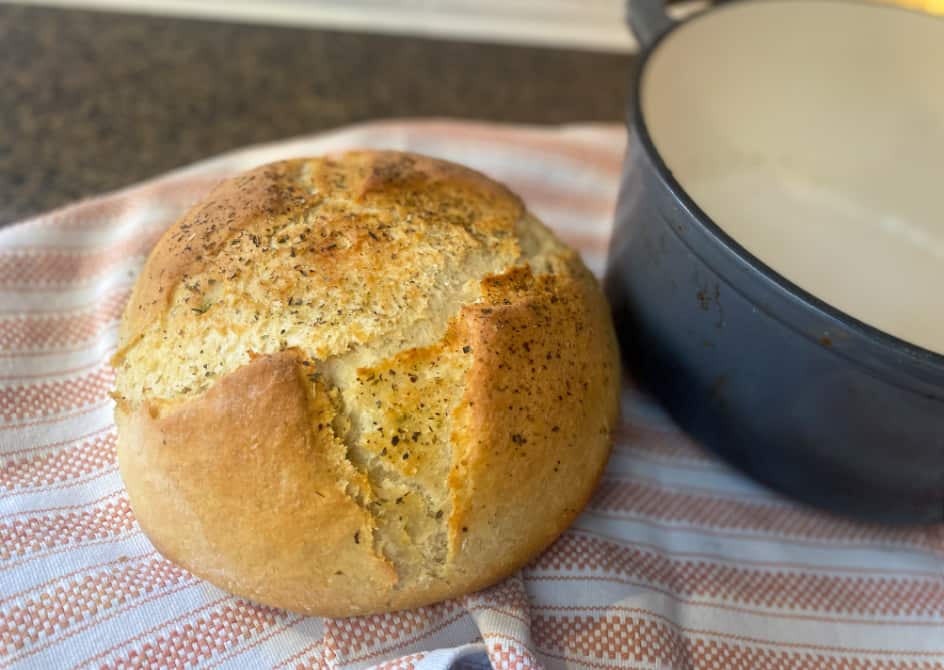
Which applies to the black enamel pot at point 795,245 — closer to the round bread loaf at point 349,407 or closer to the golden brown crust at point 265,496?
the round bread loaf at point 349,407

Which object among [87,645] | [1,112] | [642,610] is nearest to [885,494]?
[642,610]

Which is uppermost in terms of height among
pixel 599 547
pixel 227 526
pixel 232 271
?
pixel 232 271

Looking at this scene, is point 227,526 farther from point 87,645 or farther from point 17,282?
point 17,282

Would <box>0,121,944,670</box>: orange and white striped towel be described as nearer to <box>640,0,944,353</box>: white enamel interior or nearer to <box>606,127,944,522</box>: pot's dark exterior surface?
<box>606,127,944,522</box>: pot's dark exterior surface

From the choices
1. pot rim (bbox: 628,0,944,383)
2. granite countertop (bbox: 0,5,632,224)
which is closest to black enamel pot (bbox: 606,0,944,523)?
pot rim (bbox: 628,0,944,383)

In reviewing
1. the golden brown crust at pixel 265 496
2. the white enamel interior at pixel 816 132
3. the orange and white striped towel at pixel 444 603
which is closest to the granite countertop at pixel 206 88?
the orange and white striped towel at pixel 444 603

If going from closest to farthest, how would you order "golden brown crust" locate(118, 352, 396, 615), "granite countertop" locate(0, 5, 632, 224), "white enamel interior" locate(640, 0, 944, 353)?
"golden brown crust" locate(118, 352, 396, 615) < "white enamel interior" locate(640, 0, 944, 353) < "granite countertop" locate(0, 5, 632, 224)

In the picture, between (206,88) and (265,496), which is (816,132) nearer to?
(265,496)
